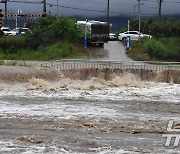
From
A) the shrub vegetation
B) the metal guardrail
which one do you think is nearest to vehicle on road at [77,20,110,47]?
the shrub vegetation

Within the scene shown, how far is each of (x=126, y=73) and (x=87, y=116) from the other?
1316 centimetres

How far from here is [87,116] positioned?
61.5 feet

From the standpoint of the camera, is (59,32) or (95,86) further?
(59,32)

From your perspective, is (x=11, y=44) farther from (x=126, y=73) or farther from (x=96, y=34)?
(x=126, y=73)

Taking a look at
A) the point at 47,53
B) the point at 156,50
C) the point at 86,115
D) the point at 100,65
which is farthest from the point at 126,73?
the point at 86,115

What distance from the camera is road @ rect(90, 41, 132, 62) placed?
38922 mm

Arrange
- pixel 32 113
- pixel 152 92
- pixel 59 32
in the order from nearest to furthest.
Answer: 1. pixel 32 113
2. pixel 152 92
3. pixel 59 32

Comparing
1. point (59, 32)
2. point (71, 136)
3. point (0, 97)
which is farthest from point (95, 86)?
point (59, 32)

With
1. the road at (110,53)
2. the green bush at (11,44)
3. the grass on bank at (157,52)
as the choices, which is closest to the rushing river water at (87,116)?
the road at (110,53)

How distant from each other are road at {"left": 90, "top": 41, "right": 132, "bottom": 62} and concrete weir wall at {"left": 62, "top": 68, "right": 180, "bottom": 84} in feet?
19.3

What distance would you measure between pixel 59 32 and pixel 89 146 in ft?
101

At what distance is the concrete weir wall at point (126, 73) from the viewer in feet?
102

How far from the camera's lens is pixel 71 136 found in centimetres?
1513

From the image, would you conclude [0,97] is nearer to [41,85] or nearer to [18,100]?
[18,100]
